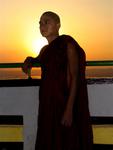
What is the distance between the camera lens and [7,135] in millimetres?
3326

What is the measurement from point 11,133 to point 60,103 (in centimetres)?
90

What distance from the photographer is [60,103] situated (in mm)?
2562

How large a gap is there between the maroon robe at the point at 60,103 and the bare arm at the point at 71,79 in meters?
0.03

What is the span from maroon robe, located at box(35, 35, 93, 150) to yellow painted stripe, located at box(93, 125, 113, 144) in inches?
23.6

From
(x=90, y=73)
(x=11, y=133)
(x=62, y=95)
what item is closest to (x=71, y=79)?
(x=62, y=95)

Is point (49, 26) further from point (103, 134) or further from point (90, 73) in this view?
point (90, 73)

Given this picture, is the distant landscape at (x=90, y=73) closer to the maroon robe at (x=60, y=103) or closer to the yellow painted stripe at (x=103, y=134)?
the yellow painted stripe at (x=103, y=134)

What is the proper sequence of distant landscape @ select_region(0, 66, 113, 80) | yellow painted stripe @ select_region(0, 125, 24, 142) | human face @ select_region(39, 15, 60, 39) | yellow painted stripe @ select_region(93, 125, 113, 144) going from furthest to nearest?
distant landscape @ select_region(0, 66, 113, 80)
yellow painted stripe @ select_region(0, 125, 24, 142)
yellow painted stripe @ select_region(93, 125, 113, 144)
human face @ select_region(39, 15, 60, 39)

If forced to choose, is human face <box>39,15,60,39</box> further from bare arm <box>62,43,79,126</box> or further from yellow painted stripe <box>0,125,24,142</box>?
yellow painted stripe <box>0,125,24,142</box>

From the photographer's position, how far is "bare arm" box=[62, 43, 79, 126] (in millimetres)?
2480

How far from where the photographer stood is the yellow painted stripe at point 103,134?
10.5ft

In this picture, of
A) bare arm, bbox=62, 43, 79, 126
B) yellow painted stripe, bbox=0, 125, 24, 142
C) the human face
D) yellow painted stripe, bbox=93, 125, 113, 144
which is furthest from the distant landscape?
bare arm, bbox=62, 43, 79, 126

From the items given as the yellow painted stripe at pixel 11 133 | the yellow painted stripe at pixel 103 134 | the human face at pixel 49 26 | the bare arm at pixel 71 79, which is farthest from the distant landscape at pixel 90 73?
the bare arm at pixel 71 79

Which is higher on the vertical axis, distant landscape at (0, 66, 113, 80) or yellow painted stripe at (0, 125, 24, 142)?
distant landscape at (0, 66, 113, 80)
